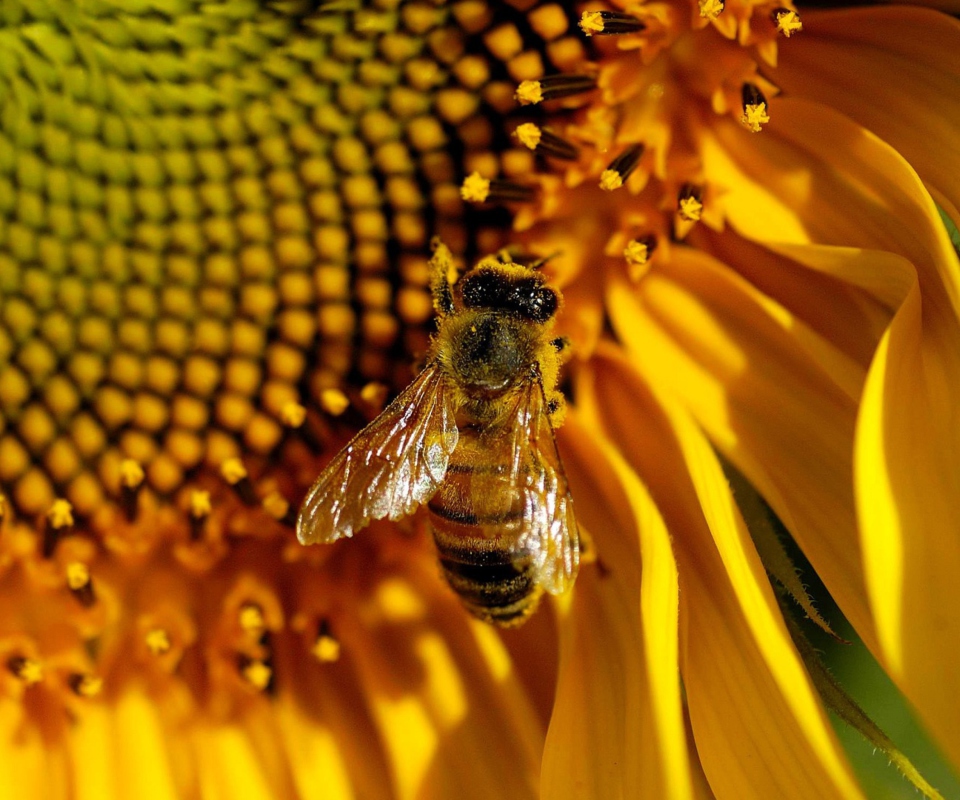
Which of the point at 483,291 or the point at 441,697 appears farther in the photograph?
the point at 441,697

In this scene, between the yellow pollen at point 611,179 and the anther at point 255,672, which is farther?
the anther at point 255,672

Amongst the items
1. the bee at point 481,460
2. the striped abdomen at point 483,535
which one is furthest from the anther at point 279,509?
the striped abdomen at point 483,535

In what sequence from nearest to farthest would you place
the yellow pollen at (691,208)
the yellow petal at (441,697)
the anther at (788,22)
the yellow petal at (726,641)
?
1. the yellow petal at (726,641)
2. the anther at (788,22)
3. the yellow pollen at (691,208)
4. the yellow petal at (441,697)

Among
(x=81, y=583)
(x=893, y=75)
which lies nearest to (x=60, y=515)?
(x=81, y=583)

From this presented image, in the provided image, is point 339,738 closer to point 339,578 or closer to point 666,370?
point 339,578

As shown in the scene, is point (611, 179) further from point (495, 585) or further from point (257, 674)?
point (257, 674)

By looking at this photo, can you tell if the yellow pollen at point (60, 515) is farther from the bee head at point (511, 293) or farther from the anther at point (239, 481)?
the bee head at point (511, 293)

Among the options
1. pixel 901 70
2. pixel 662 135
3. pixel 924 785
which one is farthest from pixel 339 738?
pixel 901 70
